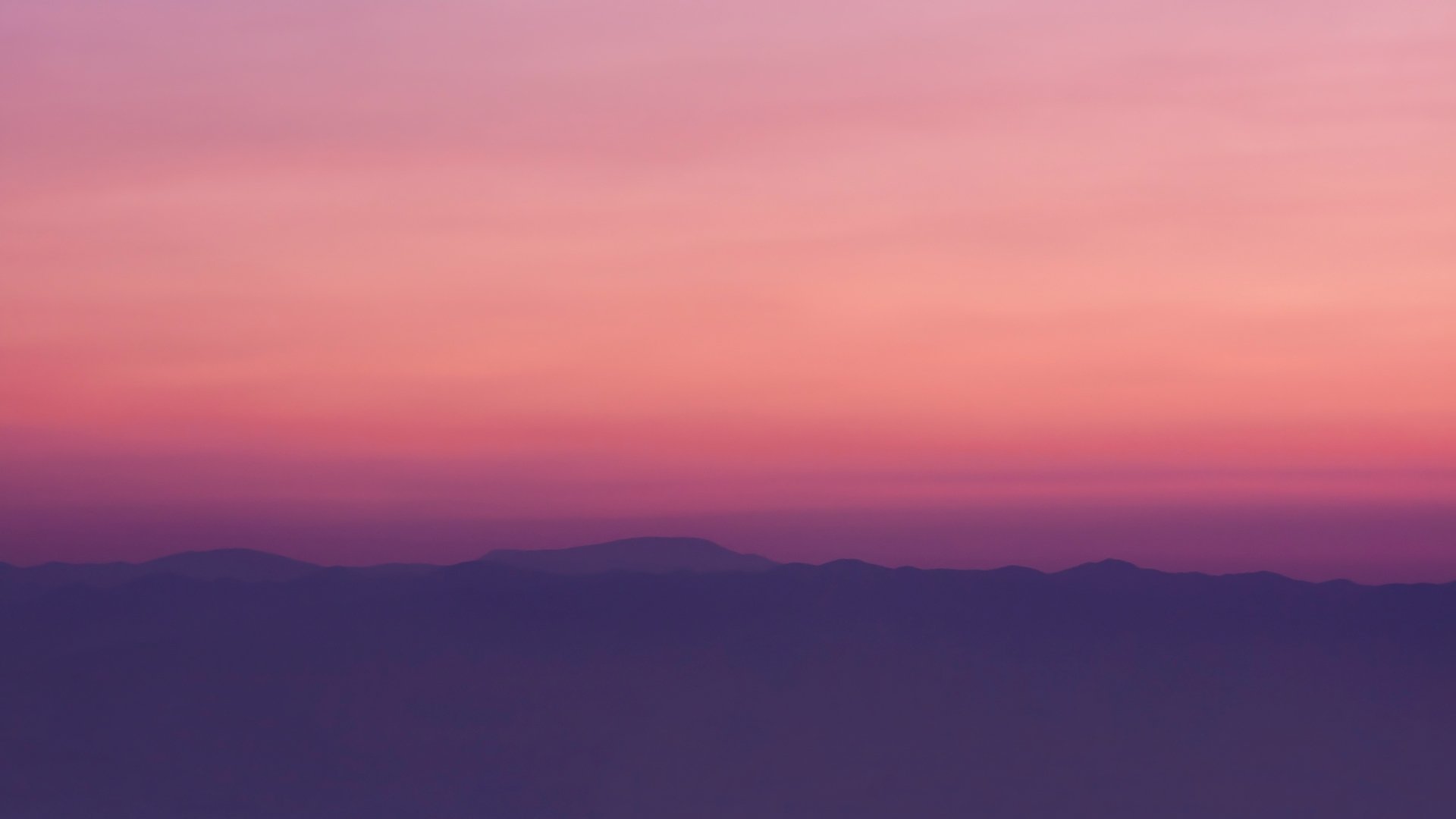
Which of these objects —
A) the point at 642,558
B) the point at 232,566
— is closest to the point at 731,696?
the point at 642,558

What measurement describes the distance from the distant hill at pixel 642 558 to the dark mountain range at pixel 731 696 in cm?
110

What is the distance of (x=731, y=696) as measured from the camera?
86750 millimetres

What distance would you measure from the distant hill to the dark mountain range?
1.10 metres

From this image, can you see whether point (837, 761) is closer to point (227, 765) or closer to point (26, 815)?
point (227, 765)

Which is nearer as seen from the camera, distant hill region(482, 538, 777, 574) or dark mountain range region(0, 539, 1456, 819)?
dark mountain range region(0, 539, 1456, 819)

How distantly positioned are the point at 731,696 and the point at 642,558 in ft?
59.5

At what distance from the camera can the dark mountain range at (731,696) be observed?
3081 inches

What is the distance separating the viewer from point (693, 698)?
8631 cm

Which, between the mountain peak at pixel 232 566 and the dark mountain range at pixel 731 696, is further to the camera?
the mountain peak at pixel 232 566

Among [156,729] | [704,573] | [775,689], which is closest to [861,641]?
[775,689]

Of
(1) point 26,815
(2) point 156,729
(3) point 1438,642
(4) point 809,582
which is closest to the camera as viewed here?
(1) point 26,815

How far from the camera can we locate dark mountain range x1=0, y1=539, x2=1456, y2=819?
257ft

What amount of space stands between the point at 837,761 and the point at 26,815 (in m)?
37.8

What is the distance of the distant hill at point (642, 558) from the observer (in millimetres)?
101625
